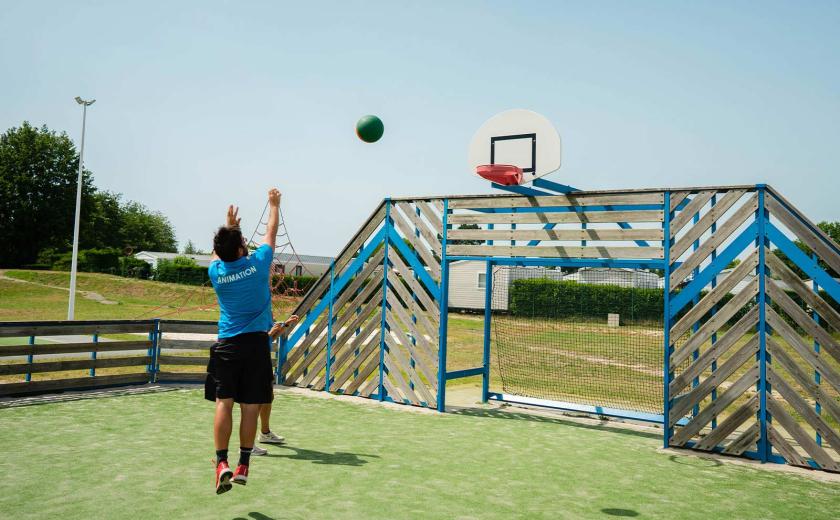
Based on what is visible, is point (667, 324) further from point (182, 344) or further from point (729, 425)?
Answer: point (182, 344)

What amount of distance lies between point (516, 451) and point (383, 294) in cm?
403

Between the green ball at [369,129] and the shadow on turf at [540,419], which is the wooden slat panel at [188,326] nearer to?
the green ball at [369,129]

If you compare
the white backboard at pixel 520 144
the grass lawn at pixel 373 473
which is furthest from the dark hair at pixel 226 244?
the white backboard at pixel 520 144

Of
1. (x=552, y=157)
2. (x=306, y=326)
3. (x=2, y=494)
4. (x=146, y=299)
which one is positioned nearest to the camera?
(x=2, y=494)

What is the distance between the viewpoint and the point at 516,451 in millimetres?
7035

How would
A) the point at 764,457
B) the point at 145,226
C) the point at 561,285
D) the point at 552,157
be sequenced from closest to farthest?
the point at 764,457
the point at 552,157
the point at 561,285
the point at 145,226

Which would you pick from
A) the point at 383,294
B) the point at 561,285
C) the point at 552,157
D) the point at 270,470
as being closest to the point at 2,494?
the point at 270,470

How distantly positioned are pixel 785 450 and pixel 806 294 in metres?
1.72

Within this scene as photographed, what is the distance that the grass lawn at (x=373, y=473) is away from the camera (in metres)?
4.84

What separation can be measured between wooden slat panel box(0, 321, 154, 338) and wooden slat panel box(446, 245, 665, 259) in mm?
5357

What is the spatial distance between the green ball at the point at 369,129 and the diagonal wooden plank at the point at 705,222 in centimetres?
453

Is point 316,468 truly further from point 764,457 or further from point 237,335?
point 764,457

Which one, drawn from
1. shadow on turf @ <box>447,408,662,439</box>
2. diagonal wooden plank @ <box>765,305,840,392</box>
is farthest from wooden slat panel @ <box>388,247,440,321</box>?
diagonal wooden plank @ <box>765,305,840,392</box>

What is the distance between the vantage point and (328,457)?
20.9ft
